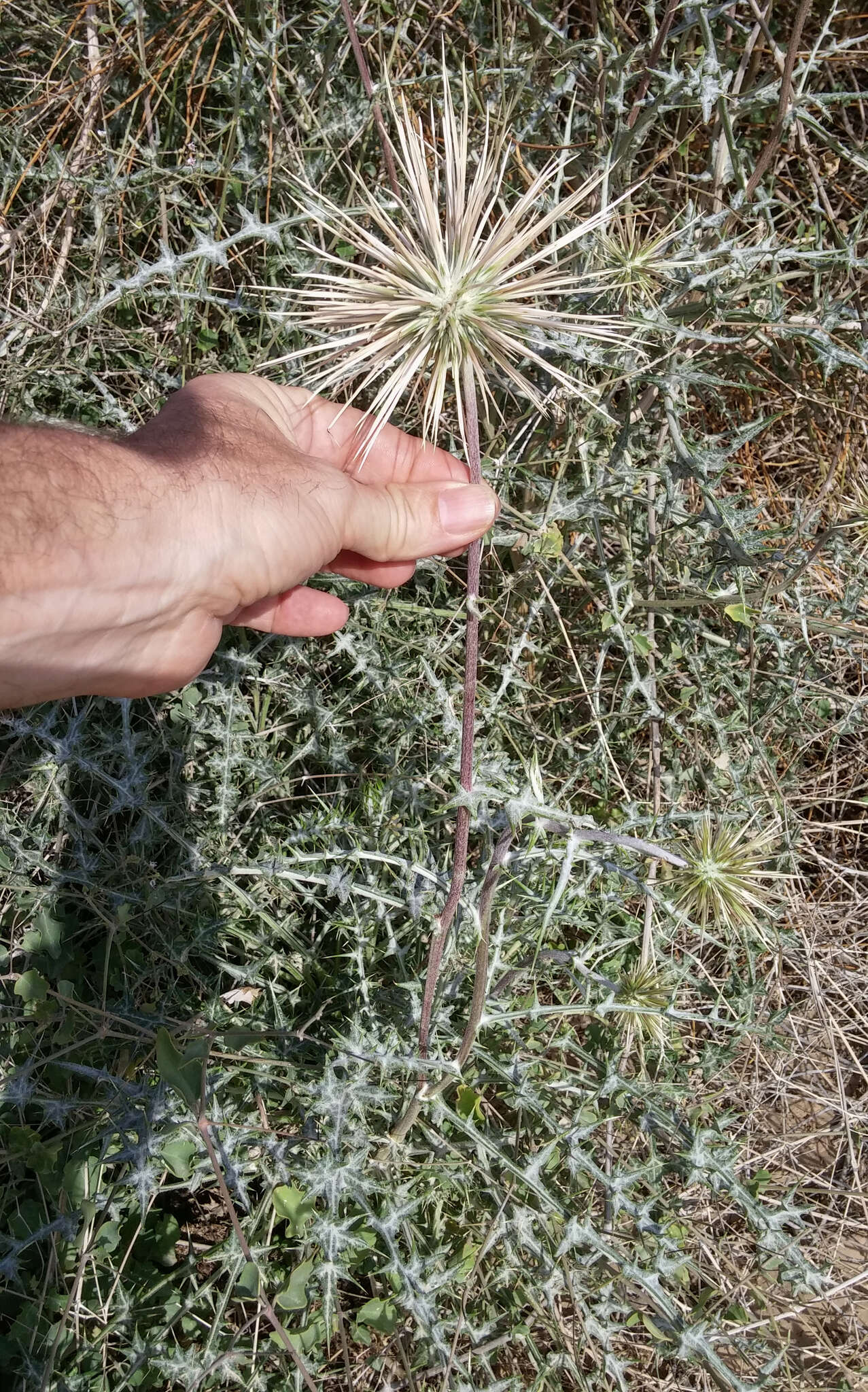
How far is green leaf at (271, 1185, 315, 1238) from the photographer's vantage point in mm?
1704

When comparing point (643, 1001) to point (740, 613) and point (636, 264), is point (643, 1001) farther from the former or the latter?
point (636, 264)

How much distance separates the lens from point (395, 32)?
242 cm

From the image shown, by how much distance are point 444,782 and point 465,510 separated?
0.79m

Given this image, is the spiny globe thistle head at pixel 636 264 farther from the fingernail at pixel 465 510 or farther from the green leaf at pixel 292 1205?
the green leaf at pixel 292 1205

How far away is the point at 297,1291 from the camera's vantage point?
1.71 meters

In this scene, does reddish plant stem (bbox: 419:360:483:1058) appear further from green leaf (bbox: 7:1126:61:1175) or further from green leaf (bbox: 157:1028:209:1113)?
green leaf (bbox: 7:1126:61:1175)

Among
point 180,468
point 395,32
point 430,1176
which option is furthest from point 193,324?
point 430,1176

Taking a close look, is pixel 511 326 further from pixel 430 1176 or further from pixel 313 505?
pixel 430 1176

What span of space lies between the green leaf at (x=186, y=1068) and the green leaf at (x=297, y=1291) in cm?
46

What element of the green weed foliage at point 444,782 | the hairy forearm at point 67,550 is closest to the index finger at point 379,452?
the green weed foliage at point 444,782

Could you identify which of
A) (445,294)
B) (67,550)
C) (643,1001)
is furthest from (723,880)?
(67,550)

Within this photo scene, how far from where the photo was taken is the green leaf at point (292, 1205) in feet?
5.59

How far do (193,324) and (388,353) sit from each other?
1395 mm

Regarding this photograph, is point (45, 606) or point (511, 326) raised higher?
point (511, 326)
